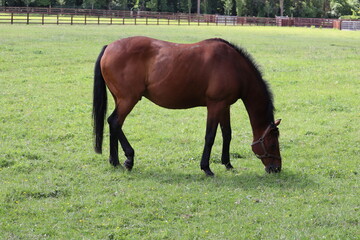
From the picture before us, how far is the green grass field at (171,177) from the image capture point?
592 cm

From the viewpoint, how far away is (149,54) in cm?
806

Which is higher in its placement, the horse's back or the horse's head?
the horse's back

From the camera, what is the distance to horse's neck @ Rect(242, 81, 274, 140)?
786 cm

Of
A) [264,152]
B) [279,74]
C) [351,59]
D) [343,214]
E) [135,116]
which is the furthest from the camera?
[351,59]

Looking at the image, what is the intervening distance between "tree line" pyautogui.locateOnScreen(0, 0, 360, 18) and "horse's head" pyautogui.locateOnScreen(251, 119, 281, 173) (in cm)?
7987

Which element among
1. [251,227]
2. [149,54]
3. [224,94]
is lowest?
[251,227]

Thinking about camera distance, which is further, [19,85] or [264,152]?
[19,85]

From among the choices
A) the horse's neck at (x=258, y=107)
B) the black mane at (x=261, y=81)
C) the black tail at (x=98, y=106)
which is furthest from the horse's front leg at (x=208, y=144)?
the black tail at (x=98, y=106)

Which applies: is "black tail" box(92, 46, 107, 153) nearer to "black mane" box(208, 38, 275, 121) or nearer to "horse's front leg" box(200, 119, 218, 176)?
"horse's front leg" box(200, 119, 218, 176)

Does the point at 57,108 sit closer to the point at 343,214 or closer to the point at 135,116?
the point at 135,116

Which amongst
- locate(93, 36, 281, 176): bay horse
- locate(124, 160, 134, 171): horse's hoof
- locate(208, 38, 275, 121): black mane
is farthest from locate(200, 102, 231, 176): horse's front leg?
locate(124, 160, 134, 171): horse's hoof

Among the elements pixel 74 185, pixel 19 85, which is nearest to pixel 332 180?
pixel 74 185

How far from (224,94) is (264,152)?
1041mm

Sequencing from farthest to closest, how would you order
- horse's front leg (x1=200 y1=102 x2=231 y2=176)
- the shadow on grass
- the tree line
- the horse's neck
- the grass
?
the tree line, the grass, the horse's neck, horse's front leg (x1=200 y1=102 x2=231 y2=176), the shadow on grass
